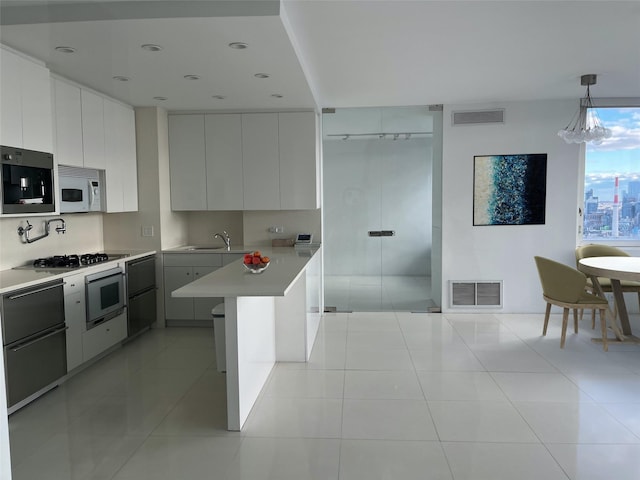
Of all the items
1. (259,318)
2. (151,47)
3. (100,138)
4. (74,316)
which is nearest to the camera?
(151,47)

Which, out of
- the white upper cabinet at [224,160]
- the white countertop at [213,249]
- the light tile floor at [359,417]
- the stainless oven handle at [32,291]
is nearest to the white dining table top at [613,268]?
the light tile floor at [359,417]

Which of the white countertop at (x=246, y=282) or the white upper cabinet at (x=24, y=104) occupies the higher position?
the white upper cabinet at (x=24, y=104)

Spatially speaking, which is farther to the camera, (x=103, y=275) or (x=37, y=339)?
(x=103, y=275)

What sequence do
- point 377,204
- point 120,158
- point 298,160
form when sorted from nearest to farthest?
point 120,158 < point 298,160 < point 377,204

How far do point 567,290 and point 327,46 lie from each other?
121 inches

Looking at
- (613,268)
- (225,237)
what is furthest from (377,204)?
(613,268)

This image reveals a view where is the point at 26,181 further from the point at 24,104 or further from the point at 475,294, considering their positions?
the point at 475,294

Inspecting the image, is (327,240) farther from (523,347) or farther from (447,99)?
(523,347)

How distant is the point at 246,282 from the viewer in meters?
3.12

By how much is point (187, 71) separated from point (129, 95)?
1175 mm

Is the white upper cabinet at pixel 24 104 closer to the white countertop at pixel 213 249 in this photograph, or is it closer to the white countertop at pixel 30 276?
the white countertop at pixel 30 276

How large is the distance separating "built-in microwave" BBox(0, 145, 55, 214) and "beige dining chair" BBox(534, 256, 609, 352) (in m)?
4.33

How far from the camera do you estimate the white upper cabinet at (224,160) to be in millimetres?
5609

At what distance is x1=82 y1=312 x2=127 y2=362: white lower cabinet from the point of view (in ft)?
13.3
